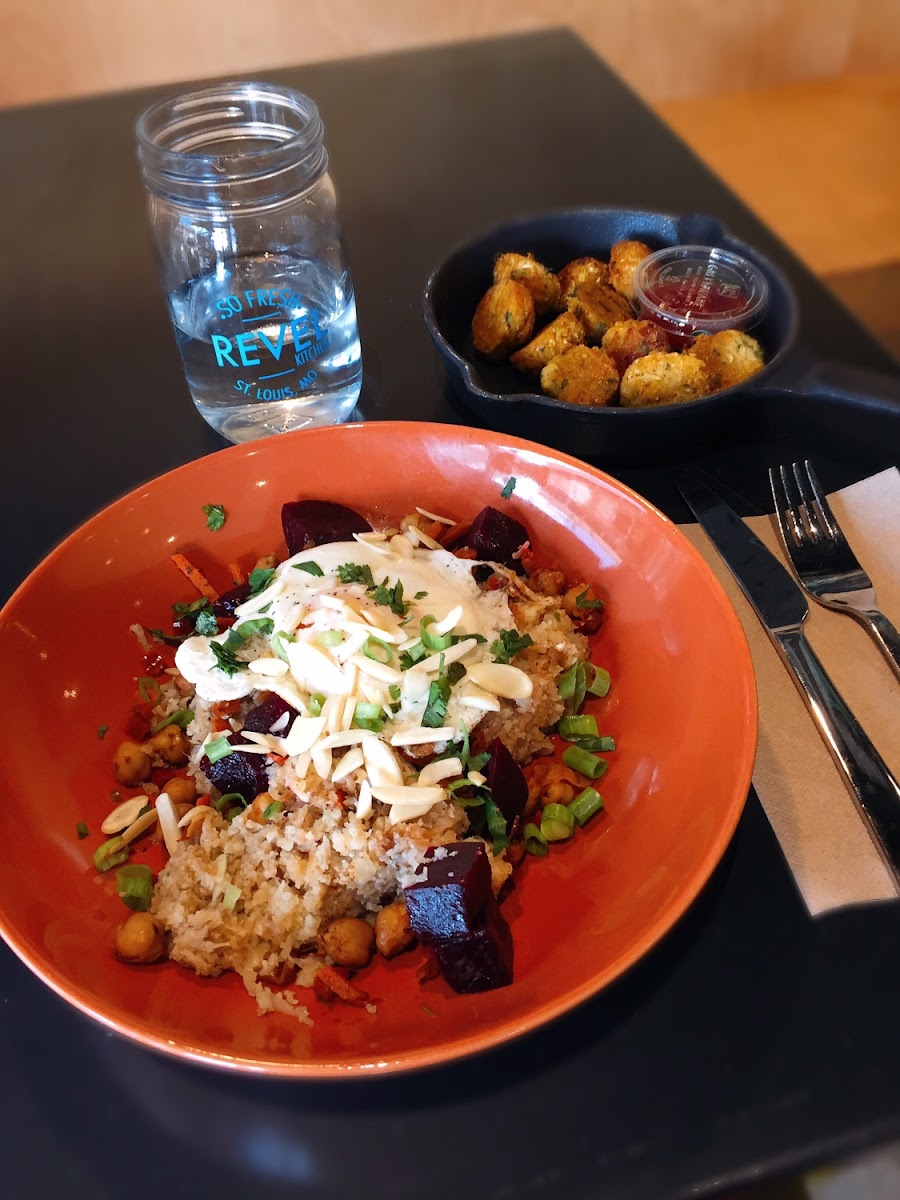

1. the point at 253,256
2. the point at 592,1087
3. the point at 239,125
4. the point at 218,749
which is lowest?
the point at 592,1087

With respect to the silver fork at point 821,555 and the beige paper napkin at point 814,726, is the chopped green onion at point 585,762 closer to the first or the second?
the beige paper napkin at point 814,726

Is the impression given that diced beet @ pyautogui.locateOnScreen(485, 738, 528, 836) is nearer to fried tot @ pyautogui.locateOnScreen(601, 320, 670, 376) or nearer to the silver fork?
the silver fork

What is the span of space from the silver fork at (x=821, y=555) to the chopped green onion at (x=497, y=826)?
0.45m

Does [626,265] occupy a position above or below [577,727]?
above

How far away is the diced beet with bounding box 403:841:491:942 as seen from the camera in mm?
740

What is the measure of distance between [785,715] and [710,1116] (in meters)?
0.39

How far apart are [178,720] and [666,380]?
2.33 feet

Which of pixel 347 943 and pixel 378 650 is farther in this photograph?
pixel 378 650

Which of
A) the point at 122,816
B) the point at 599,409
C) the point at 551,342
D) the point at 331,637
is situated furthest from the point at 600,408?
the point at 122,816

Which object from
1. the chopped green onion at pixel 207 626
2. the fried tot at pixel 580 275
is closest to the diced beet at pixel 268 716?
the chopped green onion at pixel 207 626

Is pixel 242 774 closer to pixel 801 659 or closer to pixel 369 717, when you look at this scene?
pixel 369 717

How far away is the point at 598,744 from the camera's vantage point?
0.95 metres

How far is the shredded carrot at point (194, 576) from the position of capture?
1.08m

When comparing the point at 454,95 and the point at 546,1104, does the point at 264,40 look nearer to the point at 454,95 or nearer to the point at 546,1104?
the point at 454,95
